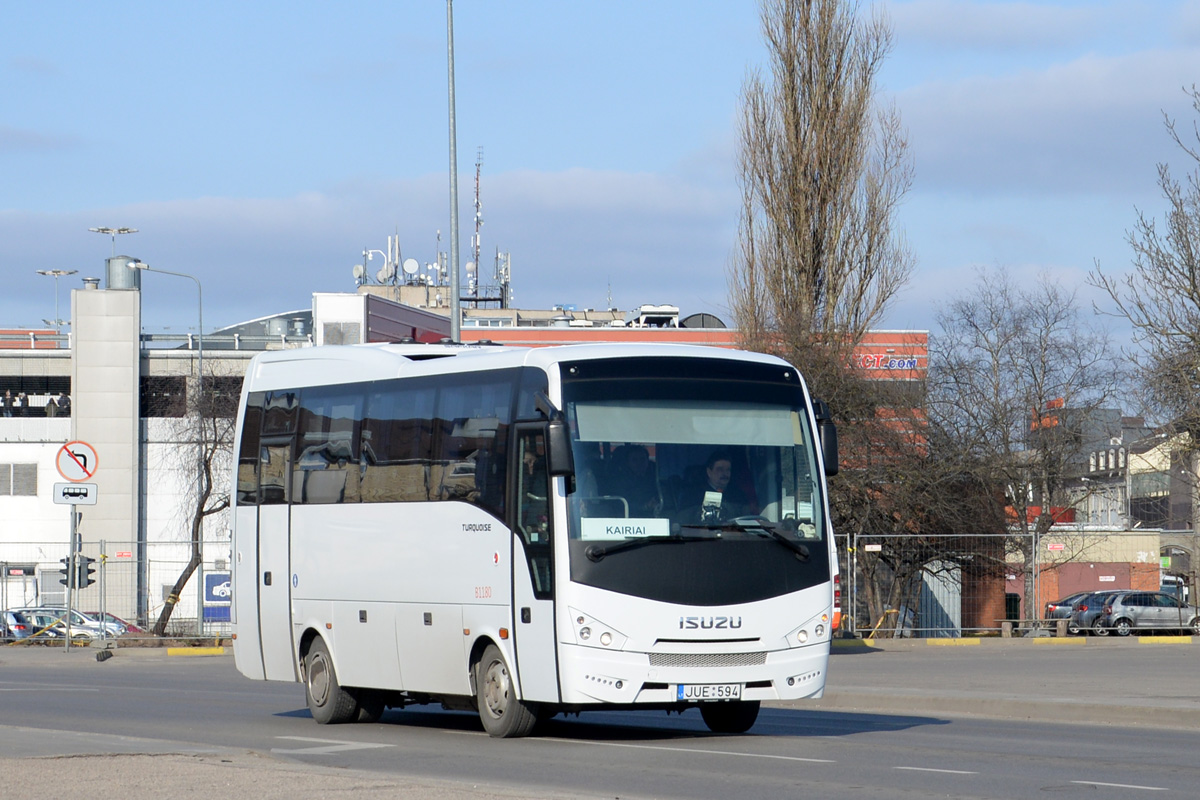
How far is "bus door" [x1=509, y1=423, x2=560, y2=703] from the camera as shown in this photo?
13.3 metres

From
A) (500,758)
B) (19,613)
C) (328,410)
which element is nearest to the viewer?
A: (500,758)

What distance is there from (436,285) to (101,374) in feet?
156

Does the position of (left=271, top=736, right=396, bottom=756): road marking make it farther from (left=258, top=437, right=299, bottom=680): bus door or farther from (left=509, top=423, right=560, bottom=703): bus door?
(left=258, top=437, right=299, bottom=680): bus door

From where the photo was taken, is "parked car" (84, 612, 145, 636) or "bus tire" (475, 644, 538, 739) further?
"parked car" (84, 612, 145, 636)

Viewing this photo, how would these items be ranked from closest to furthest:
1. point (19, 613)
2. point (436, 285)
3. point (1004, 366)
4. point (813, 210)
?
1. point (19, 613)
2. point (813, 210)
3. point (1004, 366)
4. point (436, 285)

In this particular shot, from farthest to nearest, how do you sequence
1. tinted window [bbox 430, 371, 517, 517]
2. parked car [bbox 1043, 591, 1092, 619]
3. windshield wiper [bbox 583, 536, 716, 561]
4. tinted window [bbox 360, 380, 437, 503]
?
parked car [bbox 1043, 591, 1092, 619], tinted window [bbox 360, 380, 437, 503], tinted window [bbox 430, 371, 517, 517], windshield wiper [bbox 583, 536, 716, 561]

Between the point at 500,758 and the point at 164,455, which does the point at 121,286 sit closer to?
the point at 164,455

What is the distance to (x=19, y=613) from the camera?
136ft

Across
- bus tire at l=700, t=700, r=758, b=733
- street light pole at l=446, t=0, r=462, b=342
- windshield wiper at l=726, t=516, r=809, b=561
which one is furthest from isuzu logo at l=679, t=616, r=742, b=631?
street light pole at l=446, t=0, r=462, b=342

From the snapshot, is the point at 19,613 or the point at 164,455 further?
the point at 164,455

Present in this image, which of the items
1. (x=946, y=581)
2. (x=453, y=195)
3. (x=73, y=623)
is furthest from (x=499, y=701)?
(x=73, y=623)

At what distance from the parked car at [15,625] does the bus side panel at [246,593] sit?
23.7m

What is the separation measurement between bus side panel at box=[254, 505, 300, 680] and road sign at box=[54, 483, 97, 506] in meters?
13.0

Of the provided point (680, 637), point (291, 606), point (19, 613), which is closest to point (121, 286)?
point (19, 613)
